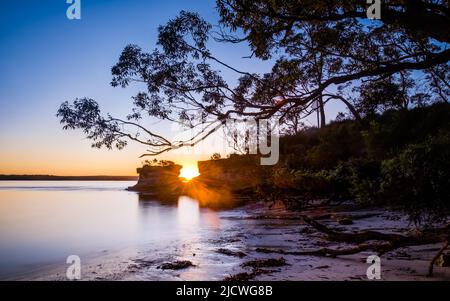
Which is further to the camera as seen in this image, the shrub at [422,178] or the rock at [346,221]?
the rock at [346,221]

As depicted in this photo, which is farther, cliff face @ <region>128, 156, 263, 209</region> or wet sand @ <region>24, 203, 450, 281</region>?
cliff face @ <region>128, 156, 263, 209</region>

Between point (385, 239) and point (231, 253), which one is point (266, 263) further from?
point (385, 239)

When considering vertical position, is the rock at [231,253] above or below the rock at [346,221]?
below

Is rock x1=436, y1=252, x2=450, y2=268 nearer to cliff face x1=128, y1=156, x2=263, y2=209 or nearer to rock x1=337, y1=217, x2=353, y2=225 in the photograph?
rock x1=337, y1=217, x2=353, y2=225

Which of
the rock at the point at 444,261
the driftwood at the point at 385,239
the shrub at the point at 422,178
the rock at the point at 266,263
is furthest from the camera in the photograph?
the rock at the point at 266,263

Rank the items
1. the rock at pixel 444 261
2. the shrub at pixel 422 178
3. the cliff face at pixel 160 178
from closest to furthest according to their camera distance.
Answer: the shrub at pixel 422 178
the rock at pixel 444 261
the cliff face at pixel 160 178

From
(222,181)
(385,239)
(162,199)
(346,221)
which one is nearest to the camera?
(385,239)

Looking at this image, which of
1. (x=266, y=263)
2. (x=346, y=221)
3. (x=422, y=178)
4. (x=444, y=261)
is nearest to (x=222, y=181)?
(x=346, y=221)

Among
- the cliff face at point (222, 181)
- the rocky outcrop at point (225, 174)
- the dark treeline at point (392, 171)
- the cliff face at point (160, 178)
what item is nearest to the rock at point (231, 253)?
→ the dark treeline at point (392, 171)

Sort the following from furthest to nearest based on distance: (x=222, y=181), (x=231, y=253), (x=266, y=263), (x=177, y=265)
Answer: (x=222, y=181), (x=231, y=253), (x=177, y=265), (x=266, y=263)

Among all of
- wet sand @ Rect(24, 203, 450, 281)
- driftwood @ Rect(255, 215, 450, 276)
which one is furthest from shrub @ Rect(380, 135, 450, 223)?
wet sand @ Rect(24, 203, 450, 281)

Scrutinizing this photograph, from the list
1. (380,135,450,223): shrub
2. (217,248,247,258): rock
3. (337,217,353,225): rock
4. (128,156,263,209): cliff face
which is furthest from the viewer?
(128,156,263,209): cliff face

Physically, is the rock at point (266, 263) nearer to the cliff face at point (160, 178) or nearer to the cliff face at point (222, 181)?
the cliff face at point (222, 181)
